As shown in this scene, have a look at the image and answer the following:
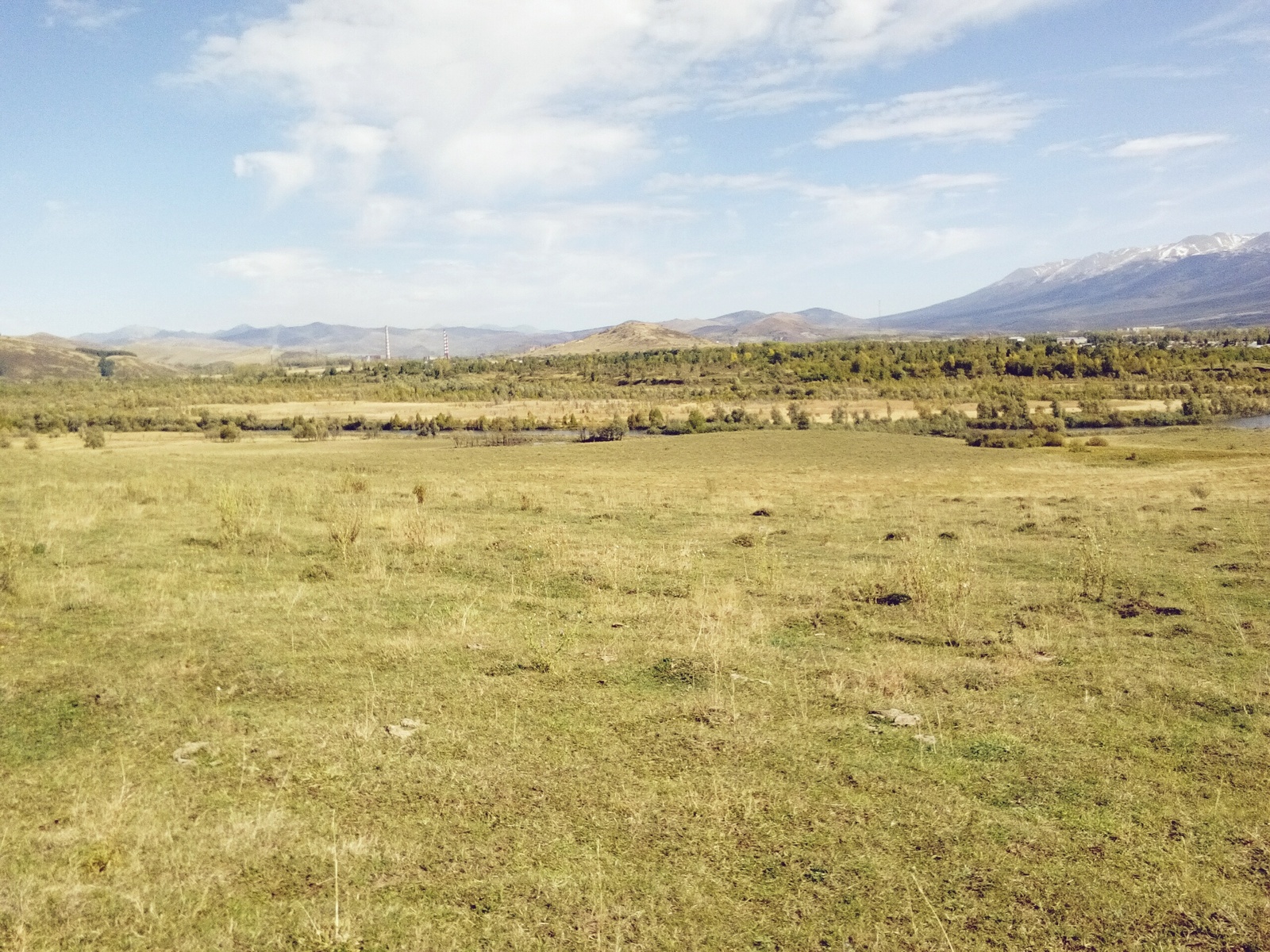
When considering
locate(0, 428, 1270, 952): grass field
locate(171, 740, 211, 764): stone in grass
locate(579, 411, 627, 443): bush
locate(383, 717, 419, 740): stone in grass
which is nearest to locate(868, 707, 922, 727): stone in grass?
locate(0, 428, 1270, 952): grass field

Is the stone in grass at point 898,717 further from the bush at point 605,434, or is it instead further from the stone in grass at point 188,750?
the bush at point 605,434

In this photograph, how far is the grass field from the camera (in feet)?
15.4

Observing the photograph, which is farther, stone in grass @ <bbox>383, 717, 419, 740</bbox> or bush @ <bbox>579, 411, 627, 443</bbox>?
bush @ <bbox>579, 411, 627, 443</bbox>

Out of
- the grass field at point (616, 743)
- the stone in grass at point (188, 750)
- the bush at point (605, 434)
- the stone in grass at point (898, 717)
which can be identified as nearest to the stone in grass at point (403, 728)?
the grass field at point (616, 743)

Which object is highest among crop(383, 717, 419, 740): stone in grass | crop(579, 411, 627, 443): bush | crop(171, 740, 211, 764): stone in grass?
crop(171, 740, 211, 764): stone in grass

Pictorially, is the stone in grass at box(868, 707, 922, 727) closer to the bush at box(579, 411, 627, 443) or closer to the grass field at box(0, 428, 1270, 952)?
the grass field at box(0, 428, 1270, 952)

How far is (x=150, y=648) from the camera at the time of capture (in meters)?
8.65

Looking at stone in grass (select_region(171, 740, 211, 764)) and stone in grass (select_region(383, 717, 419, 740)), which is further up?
stone in grass (select_region(171, 740, 211, 764))

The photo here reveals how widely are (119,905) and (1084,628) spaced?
10.1 metres

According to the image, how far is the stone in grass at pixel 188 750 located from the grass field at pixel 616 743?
5cm

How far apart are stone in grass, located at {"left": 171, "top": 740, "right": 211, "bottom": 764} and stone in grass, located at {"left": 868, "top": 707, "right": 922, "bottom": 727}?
18.0ft

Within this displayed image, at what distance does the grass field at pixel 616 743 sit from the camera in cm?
471

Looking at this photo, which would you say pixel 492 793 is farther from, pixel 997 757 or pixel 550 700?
pixel 997 757

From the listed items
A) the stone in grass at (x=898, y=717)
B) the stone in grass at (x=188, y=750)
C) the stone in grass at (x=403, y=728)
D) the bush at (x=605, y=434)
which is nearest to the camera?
the stone in grass at (x=188, y=750)
